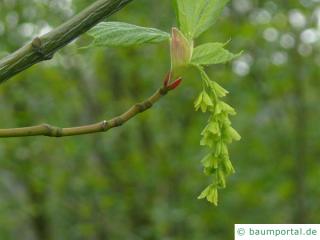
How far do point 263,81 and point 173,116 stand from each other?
64cm

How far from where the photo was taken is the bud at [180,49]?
43.1 inches

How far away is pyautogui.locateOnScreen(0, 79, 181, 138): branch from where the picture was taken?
42.3 inches

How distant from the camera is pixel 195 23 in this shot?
1104 millimetres

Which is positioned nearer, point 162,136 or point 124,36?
point 124,36

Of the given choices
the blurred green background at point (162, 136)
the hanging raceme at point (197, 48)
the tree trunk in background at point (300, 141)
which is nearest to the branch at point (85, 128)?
the hanging raceme at point (197, 48)

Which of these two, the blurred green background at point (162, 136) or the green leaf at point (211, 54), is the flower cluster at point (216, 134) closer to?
the green leaf at point (211, 54)

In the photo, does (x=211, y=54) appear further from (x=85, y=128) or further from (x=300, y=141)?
(x=300, y=141)

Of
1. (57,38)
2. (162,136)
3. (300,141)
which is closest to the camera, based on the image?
(57,38)

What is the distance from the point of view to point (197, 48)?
1.09 meters

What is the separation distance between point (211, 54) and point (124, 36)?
5.7 inches

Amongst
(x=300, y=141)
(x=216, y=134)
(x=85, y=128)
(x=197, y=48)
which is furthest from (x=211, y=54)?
(x=300, y=141)

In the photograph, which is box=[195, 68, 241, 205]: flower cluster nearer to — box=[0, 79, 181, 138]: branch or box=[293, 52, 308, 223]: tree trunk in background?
box=[0, 79, 181, 138]: branch

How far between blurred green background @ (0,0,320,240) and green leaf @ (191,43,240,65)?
2.97 metres

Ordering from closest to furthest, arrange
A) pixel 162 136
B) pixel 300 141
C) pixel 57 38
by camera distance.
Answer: pixel 57 38, pixel 300 141, pixel 162 136
